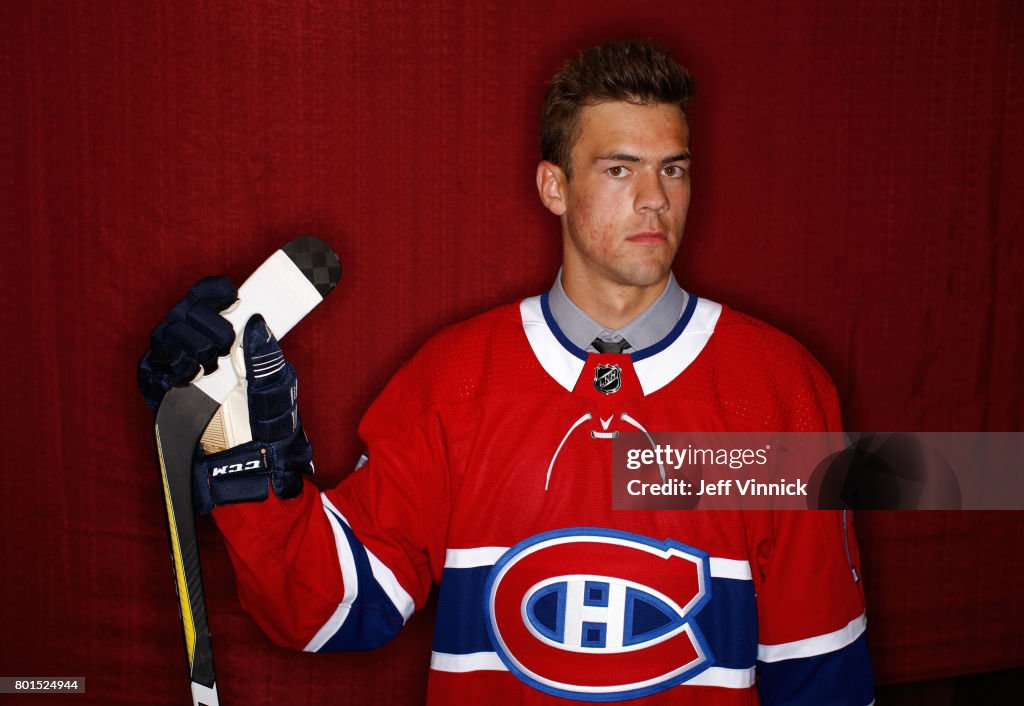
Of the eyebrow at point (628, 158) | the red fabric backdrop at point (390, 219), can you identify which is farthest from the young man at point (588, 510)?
the red fabric backdrop at point (390, 219)

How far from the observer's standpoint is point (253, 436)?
1.04 m

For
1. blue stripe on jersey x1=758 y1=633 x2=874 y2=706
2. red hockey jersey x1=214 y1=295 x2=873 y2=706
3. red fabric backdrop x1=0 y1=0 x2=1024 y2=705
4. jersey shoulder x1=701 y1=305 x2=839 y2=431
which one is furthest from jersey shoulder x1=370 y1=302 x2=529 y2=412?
blue stripe on jersey x1=758 y1=633 x2=874 y2=706

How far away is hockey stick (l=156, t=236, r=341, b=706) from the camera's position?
1.03 metres

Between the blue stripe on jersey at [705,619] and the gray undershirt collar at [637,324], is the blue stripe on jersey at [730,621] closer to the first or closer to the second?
the blue stripe on jersey at [705,619]

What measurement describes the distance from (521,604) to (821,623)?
365 mm

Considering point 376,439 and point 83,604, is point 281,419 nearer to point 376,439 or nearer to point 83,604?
point 376,439

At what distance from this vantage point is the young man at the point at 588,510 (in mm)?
1064

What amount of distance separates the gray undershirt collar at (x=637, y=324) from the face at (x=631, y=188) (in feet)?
0.14

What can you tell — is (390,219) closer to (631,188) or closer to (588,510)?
(631,188)

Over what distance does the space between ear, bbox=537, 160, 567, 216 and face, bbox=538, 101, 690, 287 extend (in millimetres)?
48

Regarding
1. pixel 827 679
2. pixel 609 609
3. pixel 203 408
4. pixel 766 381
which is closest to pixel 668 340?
pixel 766 381

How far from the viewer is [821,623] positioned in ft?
3.50

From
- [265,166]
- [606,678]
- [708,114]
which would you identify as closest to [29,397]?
[265,166]

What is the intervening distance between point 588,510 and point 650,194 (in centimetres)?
39
